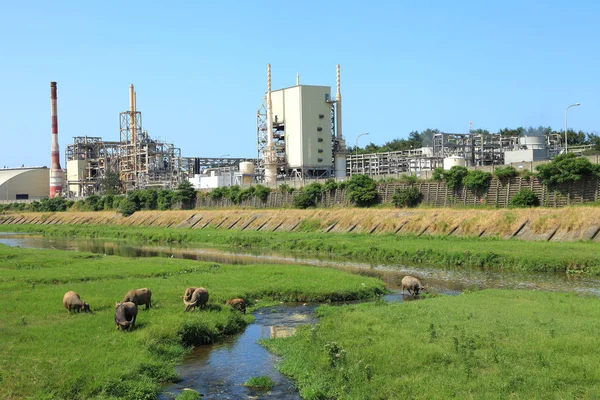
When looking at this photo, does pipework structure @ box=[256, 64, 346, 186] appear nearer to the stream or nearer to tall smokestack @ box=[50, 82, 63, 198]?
the stream

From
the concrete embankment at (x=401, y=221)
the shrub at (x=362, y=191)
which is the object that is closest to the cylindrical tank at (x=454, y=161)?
the shrub at (x=362, y=191)

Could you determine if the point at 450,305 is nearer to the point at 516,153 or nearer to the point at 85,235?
the point at 516,153

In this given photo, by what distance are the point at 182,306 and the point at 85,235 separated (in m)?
62.7

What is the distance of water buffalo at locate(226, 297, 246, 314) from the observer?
24625 mm

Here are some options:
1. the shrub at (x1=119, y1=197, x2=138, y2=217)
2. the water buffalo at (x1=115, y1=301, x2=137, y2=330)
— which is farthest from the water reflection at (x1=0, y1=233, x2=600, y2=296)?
the shrub at (x1=119, y1=197, x2=138, y2=217)

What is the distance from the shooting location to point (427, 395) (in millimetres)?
12992

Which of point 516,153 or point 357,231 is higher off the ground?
point 516,153

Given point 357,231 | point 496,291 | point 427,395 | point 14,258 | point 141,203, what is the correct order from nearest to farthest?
1. point 427,395
2. point 496,291
3. point 14,258
4. point 357,231
5. point 141,203

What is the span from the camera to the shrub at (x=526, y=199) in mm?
53000

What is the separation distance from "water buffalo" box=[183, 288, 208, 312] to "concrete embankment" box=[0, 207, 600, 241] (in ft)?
94.6

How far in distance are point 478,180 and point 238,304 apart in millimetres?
38560

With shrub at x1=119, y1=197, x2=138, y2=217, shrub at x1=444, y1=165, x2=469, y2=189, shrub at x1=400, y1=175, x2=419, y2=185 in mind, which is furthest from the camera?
shrub at x1=119, y1=197, x2=138, y2=217

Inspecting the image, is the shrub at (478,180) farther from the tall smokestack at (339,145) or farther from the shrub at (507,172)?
the tall smokestack at (339,145)

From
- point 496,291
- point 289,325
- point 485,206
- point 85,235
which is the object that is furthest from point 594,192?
point 85,235
